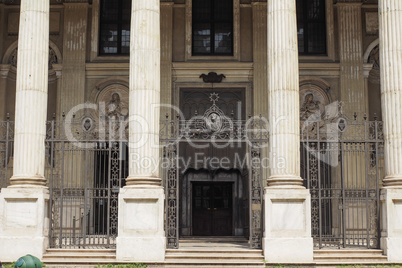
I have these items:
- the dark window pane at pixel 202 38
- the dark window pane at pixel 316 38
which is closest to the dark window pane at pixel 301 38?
the dark window pane at pixel 316 38

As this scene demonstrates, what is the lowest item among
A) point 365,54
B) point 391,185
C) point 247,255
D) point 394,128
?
point 247,255

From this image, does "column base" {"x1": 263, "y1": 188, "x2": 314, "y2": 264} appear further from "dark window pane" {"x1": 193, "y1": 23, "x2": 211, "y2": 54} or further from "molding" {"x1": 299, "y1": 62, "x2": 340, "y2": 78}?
"dark window pane" {"x1": 193, "y1": 23, "x2": 211, "y2": 54}

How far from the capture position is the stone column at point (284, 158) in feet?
55.6

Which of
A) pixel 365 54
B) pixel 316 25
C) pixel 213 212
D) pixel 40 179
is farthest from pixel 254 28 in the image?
pixel 40 179

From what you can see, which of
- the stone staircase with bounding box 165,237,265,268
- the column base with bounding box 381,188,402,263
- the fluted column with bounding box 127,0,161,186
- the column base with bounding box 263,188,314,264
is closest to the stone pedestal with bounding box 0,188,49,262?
the fluted column with bounding box 127,0,161,186

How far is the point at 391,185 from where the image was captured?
→ 17.7m

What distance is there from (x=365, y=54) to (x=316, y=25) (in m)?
2.41

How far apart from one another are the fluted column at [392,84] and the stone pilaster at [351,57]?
19.1 ft

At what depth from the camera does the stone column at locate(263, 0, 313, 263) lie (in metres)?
16.9

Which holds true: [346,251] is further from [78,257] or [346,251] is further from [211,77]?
[211,77]

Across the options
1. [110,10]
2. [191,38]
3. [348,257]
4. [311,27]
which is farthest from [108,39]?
[348,257]

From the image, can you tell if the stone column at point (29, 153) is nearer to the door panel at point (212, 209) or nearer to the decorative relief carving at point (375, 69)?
the door panel at point (212, 209)

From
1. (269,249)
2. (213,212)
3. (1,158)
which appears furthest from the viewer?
(213,212)

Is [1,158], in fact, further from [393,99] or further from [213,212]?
[393,99]
